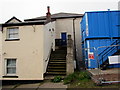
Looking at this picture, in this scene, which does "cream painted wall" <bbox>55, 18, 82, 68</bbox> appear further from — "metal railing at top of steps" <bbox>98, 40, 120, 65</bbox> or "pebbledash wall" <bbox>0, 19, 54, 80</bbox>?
"pebbledash wall" <bbox>0, 19, 54, 80</bbox>

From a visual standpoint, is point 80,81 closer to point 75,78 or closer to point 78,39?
point 75,78

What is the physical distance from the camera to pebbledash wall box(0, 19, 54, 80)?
33.3ft

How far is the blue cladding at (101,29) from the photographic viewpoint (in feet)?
34.9

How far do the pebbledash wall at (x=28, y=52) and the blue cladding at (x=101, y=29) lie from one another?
3.82m

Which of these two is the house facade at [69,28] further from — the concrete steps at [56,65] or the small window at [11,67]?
the small window at [11,67]

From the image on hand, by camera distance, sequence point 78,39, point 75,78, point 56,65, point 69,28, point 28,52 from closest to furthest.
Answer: point 75,78 < point 28,52 < point 56,65 < point 78,39 < point 69,28

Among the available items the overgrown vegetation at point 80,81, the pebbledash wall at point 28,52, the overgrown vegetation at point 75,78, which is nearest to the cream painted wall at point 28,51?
the pebbledash wall at point 28,52

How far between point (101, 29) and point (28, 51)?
6217 millimetres

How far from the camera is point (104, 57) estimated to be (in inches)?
413

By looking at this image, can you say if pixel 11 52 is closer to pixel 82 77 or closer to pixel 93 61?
pixel 82 77

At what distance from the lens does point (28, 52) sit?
33.9 feet

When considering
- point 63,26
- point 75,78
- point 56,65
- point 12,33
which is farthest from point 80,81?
point 63,26

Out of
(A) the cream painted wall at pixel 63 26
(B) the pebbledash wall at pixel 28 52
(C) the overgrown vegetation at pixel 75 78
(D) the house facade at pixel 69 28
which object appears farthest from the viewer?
(A) the cream painted wall at pixel 63 26

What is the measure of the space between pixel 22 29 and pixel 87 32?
5.33 metres
